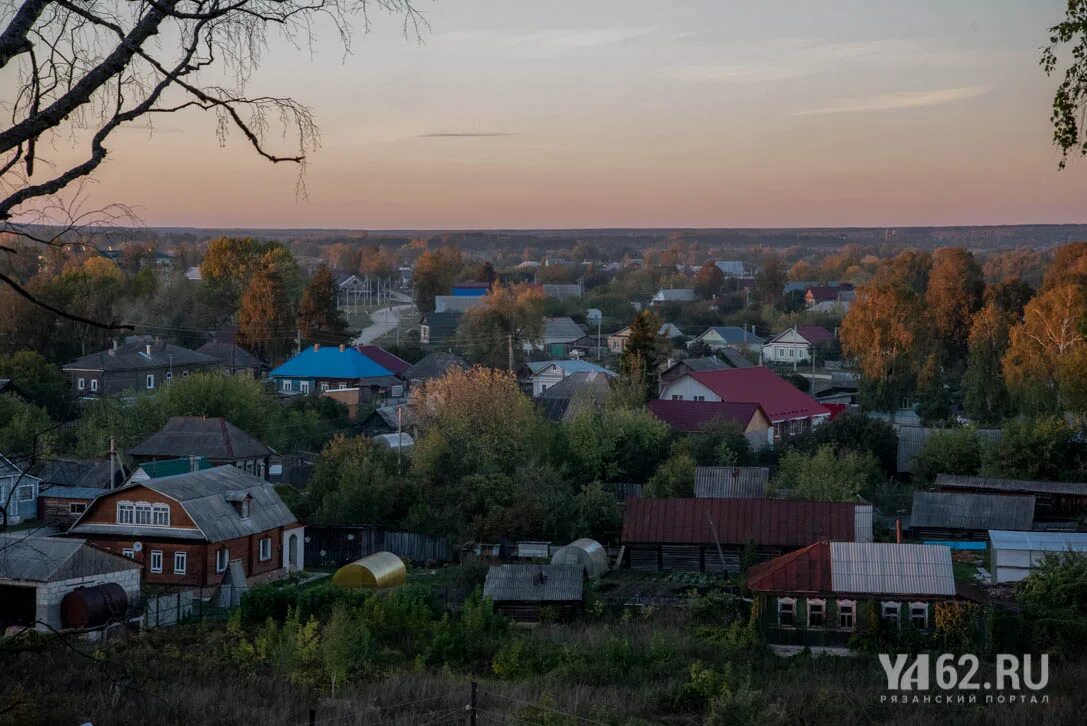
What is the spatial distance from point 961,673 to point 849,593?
94.5 inches

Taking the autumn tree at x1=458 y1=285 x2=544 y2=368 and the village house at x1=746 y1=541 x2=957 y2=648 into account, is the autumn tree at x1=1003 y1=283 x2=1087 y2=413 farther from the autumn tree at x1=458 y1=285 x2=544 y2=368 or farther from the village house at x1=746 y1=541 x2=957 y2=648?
the autumn tree at x1=458 y1=285 x2=544 y2=368

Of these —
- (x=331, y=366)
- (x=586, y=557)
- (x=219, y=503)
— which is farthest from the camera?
(x=331, y=366)

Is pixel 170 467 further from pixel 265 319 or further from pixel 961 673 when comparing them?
pixel 265 319

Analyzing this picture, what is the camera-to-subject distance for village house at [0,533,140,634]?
19.1m

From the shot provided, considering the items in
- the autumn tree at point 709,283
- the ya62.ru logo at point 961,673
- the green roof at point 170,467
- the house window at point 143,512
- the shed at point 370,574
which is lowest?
the shed at point 370,574

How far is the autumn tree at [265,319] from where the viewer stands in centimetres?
6012

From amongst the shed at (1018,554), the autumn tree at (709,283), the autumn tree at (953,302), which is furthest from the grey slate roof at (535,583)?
the autumn tree at (709,283)

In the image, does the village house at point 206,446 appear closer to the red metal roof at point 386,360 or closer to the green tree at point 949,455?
the green tree at point 949,455

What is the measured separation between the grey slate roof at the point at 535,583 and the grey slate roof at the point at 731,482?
8.41 m

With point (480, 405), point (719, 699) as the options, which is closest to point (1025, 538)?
Result: point (719, 699)

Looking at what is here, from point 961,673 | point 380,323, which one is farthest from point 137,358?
point 380,323

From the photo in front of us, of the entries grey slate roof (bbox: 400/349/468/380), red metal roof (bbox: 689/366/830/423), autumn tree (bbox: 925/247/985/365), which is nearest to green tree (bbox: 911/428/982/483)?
red metal roof (bbox: 689/366/830/423)

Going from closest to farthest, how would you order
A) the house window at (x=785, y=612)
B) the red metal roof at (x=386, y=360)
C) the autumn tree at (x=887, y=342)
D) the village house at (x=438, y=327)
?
the house window at (x=785, y=612)
the autumn tree at (x=887, y=342)
the red metal roof at (x=386, y=360)
the village house at (x=438, y=327)

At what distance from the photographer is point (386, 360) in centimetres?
5606
